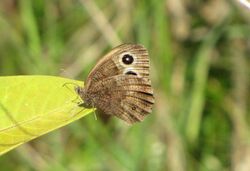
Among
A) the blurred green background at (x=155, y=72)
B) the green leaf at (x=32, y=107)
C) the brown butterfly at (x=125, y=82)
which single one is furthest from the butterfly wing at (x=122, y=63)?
the blurred green background at (x=155, y=72)

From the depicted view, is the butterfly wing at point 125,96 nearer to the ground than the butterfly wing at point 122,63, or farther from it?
nearer to the ground

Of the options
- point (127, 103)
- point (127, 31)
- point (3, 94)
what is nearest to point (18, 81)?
point (3, 94)

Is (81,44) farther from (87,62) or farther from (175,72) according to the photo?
(175,72)

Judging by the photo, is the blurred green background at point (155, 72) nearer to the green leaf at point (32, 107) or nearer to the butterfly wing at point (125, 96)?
the butterfly wing at point (125, 96)

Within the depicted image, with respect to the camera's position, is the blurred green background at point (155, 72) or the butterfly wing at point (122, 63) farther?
the blurred green background at point (155, 72)

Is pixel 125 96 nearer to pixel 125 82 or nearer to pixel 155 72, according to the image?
pixel 125 82

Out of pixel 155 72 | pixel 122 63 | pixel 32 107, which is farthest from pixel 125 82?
pixel 155 72

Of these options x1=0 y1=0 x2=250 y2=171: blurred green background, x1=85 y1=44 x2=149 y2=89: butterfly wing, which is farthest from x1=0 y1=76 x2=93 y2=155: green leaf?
x1=0 y1=0 x2=250 y2=171: blurred green background
